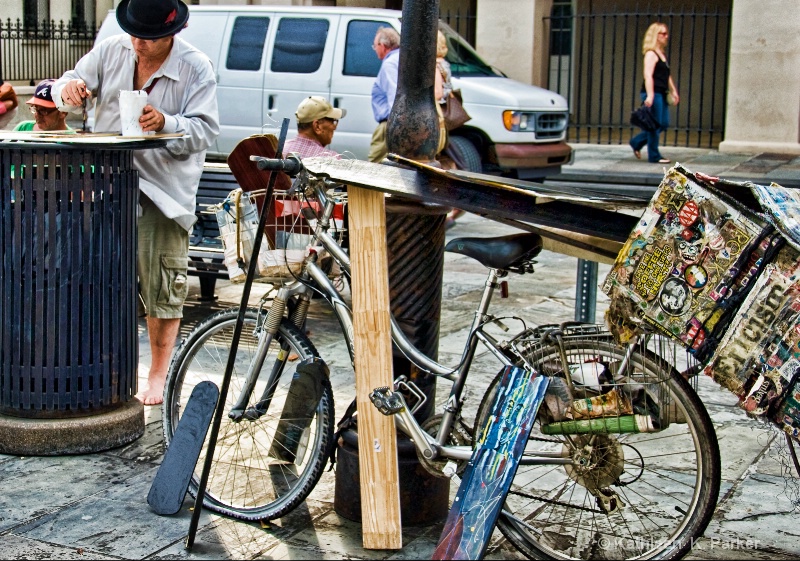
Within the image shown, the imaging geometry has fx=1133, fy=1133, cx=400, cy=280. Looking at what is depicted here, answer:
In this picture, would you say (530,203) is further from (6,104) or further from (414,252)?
(6,104)

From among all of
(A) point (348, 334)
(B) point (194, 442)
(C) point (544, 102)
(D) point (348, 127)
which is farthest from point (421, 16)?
(C) point (544, 102)

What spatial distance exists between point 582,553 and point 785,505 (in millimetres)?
987

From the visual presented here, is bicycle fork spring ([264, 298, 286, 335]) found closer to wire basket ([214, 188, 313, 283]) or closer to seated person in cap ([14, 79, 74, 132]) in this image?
wire basket ([214, 188, 313, 283])

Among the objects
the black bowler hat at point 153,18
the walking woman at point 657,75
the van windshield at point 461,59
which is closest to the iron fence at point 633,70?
the walking woman at point 657,75

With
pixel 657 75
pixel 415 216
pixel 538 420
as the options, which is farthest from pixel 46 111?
pixel 657 75

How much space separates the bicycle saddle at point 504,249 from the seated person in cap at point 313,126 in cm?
322

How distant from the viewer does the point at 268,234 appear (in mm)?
4270

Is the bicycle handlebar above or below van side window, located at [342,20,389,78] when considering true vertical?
below

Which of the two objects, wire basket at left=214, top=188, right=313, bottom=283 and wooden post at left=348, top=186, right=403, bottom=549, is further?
wire basket at left=214, top=188, right=313, bottom=283

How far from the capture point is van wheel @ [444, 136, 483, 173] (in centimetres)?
1115

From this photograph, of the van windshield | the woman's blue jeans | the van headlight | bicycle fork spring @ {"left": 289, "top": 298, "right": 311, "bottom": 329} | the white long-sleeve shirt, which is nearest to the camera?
bicycle fork spring @ {"left": 289, "top": 298, "right": 311, "bottom": 329}

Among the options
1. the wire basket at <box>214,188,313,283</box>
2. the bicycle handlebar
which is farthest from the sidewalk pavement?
the bicycle handlebar

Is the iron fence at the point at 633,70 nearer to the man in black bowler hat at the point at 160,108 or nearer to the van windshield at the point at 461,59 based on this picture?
the van windshield at the point at 461,59

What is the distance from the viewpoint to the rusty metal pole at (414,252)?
4.11 metres
